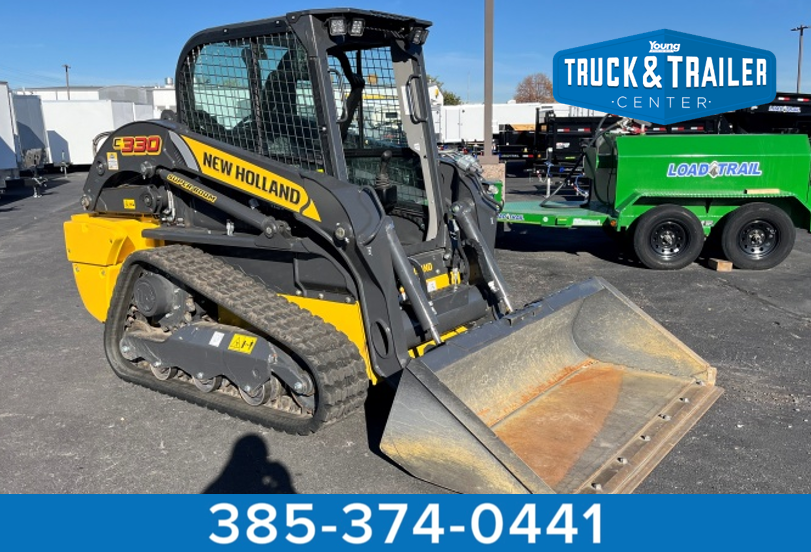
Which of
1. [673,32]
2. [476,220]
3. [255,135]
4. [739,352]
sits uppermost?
[673,32]

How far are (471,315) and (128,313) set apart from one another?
2554 mm

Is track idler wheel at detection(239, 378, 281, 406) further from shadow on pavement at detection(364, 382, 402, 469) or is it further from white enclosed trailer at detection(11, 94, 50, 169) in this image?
white enclosed trailer at detection(11, 94, 50, 169)

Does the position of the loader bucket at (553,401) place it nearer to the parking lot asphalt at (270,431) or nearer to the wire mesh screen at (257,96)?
the parking lot asphalt at (270,431)

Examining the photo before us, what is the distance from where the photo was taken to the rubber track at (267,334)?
153 inches

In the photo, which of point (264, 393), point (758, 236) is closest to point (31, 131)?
point (758, 236)

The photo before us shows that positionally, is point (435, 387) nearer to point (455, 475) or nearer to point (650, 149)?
point (455, 475)

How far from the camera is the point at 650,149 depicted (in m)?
8.90

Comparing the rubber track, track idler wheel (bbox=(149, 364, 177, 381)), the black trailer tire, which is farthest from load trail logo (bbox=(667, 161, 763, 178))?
track idler wheel (bbox=(149, 364, 177, 381))

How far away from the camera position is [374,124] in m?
5.22

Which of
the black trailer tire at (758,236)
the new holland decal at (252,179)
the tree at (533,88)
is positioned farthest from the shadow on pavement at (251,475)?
the tree at (533,88)

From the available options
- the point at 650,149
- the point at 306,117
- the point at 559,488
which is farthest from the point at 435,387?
the point at 650,149

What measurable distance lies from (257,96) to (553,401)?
2688 mm

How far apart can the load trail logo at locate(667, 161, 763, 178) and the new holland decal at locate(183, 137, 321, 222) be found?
6.33 m

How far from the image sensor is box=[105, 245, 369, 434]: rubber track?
3891 millimetres
